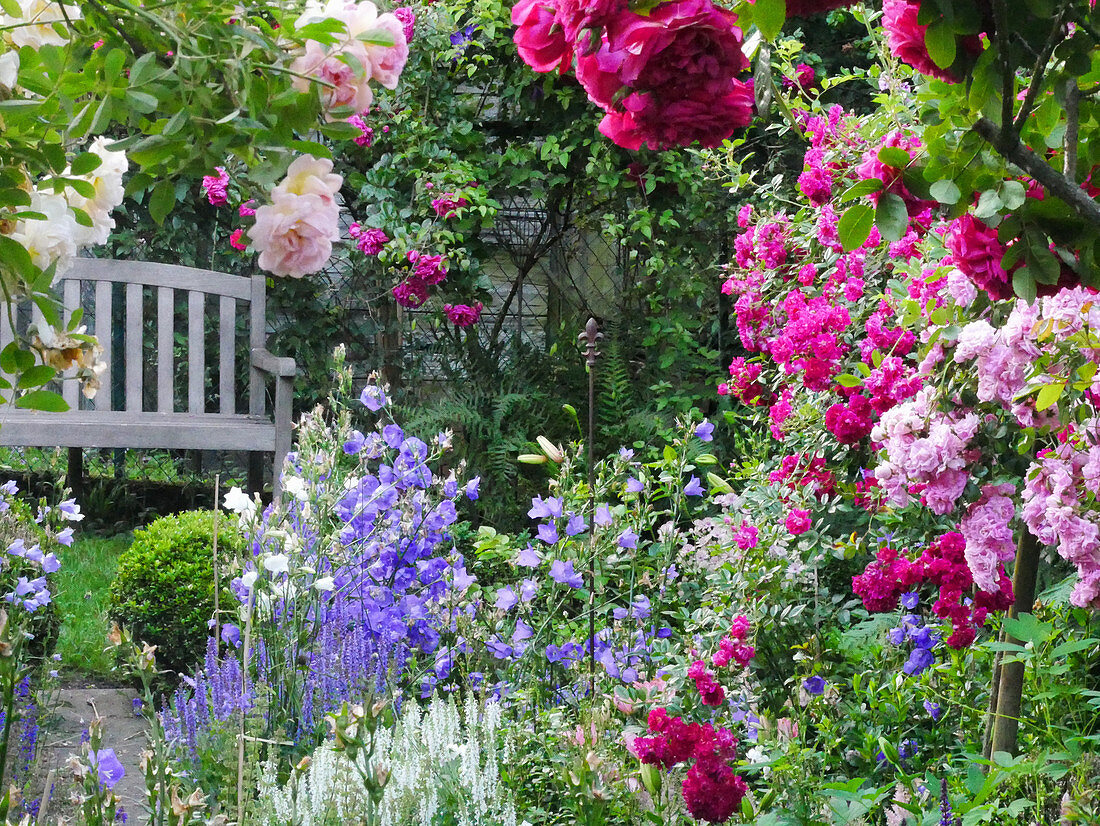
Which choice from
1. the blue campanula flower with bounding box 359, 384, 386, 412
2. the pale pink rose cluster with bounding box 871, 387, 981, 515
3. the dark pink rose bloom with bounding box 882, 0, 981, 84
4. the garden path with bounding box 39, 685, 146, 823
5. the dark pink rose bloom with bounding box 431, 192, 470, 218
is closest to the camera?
the dark pink rose bloom with bounding box 882, 0, 981, 84

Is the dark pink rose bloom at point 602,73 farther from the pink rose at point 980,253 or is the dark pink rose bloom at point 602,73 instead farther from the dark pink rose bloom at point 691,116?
the pink rose at point 980,253

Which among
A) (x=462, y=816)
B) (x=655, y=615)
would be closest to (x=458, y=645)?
(x=655, y=615)

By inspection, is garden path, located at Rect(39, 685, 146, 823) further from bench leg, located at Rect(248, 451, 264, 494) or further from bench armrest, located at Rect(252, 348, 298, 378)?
bench armrest, located at Rect(252, 348, 298, 378)

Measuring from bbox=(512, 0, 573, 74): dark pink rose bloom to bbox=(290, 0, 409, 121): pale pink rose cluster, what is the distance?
27 cm

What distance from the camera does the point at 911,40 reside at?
3.00ft

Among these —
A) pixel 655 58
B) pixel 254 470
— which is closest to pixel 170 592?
pixel 254 470

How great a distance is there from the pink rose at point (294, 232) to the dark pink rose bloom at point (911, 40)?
578mm

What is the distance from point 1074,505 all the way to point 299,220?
1.02m

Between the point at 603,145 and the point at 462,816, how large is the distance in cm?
356

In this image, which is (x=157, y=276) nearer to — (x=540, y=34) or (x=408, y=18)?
(x=408, y=18)

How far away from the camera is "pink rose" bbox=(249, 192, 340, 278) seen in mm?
1111

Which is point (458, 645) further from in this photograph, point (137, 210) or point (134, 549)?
point (137, 210)

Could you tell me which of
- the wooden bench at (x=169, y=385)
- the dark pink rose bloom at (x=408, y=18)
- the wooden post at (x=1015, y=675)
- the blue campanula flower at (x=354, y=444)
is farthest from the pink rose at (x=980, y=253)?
the dark pink rose bloom at (x=408, y=18)

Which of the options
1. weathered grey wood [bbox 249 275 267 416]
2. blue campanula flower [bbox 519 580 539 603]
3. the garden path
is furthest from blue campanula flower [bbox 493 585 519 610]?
weathered grey wood [bbox 249 275 267 416]
